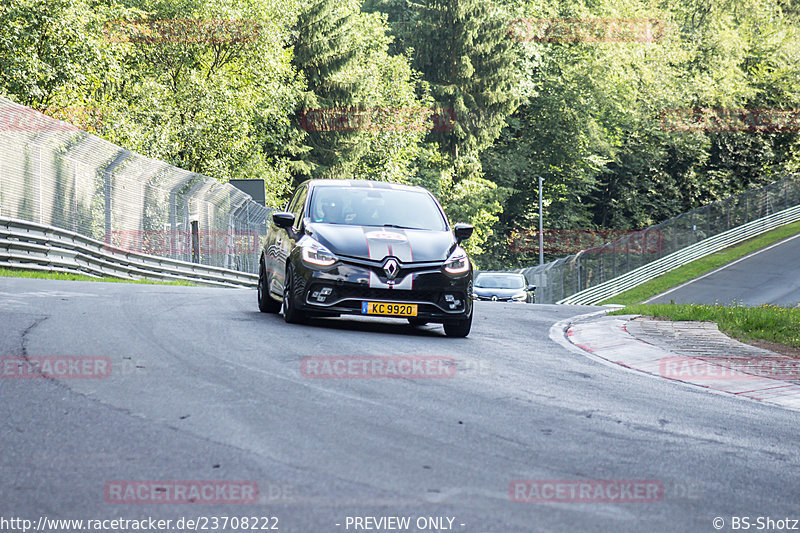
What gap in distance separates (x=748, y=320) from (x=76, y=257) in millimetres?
13154

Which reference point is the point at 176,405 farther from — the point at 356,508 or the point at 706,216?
the point at 706,216

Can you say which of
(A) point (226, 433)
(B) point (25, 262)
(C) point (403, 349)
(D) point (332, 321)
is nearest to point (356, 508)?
(A) point (226, 433)

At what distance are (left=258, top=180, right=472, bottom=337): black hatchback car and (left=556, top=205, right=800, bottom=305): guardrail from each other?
113 feet

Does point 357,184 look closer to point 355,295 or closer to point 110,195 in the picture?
point 355,295

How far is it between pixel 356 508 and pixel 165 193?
21.0m

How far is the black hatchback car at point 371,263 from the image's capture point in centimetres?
1130

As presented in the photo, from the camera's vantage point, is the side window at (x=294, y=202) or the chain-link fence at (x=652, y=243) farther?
the chain-link fence at (x=652, y=243)

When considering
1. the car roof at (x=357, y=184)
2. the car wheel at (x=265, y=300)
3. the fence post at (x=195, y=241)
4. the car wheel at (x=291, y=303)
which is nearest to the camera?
the car wheel at (x=291, y=303)

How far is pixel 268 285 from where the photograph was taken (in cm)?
1328

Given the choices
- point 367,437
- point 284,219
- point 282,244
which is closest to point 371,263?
point 284,219

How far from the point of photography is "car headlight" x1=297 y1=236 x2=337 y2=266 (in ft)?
37.3

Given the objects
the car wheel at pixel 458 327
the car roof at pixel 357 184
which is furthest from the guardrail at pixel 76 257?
the car wheel at pixel 458 327

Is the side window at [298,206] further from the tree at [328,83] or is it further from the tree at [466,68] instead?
the tree at [466,68]

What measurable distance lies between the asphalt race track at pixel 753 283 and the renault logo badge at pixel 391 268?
28.9 meters
